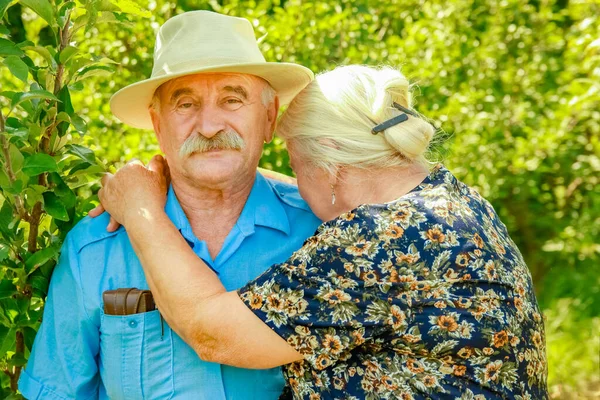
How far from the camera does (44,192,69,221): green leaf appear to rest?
239 centimetres

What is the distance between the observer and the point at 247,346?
7.27 feet

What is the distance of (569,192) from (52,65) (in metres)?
4.83

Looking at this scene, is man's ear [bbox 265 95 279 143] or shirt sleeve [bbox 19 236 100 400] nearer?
shirt sleeve [bbox 19 236 100 400]

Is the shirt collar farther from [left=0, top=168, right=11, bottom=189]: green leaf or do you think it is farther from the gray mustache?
[left=0, top=168, right=11, bottom=189]: green leaf

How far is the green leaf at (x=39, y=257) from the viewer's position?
2420mm

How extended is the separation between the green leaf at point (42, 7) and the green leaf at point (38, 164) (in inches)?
15.7

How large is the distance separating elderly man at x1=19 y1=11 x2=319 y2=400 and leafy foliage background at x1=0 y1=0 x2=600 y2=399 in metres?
0.14

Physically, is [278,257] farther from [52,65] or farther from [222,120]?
[52,65]

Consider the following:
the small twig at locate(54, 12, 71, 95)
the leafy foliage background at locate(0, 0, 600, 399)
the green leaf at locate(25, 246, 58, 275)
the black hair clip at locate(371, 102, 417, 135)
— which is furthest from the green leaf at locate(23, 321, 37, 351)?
the black hair clip at locate(371, 102, 417, 135)

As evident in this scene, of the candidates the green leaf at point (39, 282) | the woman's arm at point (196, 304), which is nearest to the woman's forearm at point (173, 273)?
the woman's arm at point (196, 304)

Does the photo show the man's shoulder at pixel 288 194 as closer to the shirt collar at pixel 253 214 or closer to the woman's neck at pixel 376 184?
the shirt collar at pixel 253 214

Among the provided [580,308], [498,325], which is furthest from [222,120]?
[580,308]

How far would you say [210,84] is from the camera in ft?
8.44

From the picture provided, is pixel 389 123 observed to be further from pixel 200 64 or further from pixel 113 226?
pixel 113 226
